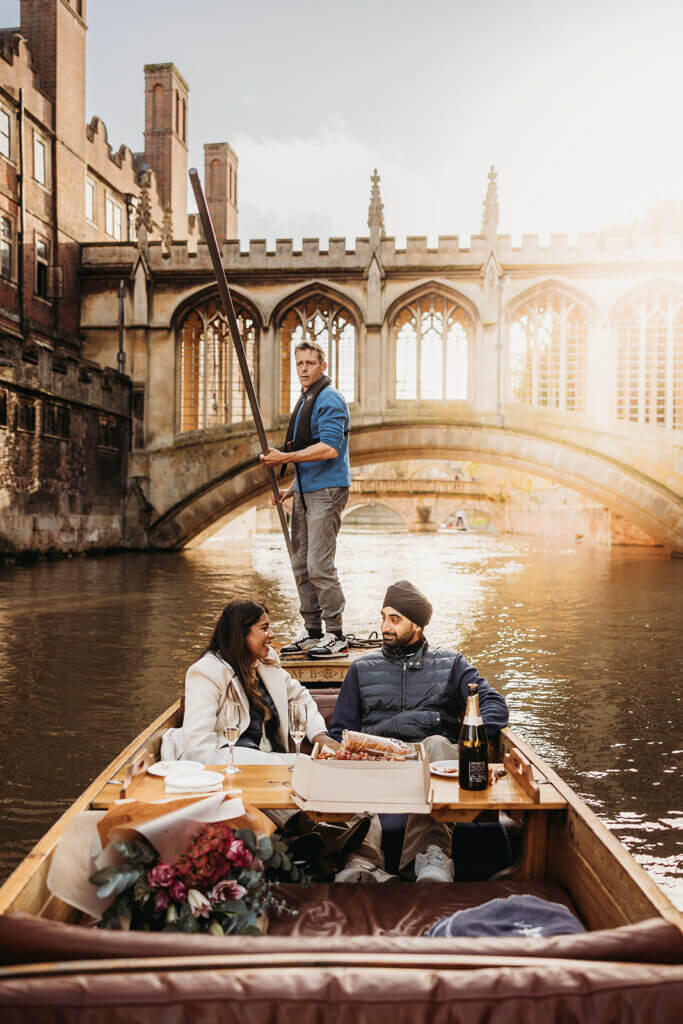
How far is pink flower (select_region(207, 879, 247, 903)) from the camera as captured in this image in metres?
1.67

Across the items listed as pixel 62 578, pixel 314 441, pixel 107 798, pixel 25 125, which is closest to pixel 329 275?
pixel 25 125

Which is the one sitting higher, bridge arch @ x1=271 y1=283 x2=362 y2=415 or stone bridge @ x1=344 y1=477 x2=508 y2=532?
bridge arch @ x1=271 y1=283 x2=362 y2=415

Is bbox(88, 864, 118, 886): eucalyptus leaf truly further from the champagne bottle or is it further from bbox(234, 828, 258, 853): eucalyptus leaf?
the champagne bottle

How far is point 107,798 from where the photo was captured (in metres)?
2.12

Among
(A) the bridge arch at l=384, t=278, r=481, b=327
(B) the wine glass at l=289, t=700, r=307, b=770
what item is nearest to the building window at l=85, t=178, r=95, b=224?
(A) the bridge arch at l=384, t=278, r=481, b=327

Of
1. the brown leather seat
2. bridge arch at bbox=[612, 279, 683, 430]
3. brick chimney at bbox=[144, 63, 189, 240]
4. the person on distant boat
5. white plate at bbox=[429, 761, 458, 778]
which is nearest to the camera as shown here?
the brown leather seat

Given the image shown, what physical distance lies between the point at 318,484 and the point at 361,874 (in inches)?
106

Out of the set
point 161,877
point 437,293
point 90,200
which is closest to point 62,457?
point 90,200

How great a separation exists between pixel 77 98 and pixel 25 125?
2841mm

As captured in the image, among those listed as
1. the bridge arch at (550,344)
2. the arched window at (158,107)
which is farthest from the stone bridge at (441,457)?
the arched window at (158,107)

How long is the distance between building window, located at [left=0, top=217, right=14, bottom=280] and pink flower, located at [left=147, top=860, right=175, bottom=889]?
59.4 feet

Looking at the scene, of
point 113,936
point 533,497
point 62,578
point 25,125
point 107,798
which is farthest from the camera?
point 533,497

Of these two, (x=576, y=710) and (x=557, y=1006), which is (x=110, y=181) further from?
(x=557, y=1006)

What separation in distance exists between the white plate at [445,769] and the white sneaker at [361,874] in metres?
0.29
